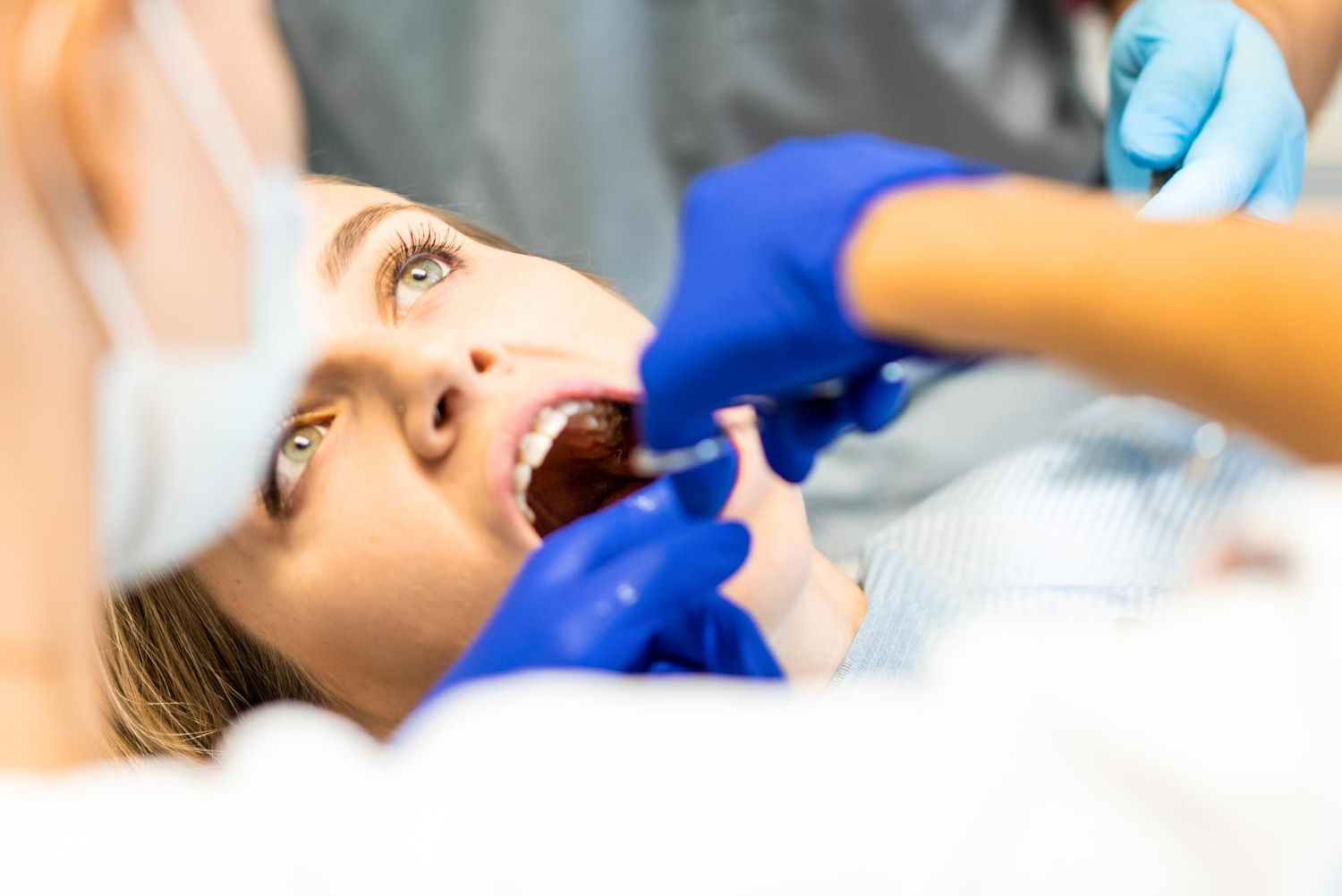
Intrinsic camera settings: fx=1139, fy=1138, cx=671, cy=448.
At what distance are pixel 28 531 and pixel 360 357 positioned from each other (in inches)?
21.0

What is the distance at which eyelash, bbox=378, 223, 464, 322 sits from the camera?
1138mm

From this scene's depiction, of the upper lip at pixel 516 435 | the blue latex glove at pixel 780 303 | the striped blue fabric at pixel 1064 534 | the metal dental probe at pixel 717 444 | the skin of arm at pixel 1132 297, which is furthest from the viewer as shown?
the striped blue fabric at pixel 1064 534

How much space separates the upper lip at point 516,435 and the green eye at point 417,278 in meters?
0.23

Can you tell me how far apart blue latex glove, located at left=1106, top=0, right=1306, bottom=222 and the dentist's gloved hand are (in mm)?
564

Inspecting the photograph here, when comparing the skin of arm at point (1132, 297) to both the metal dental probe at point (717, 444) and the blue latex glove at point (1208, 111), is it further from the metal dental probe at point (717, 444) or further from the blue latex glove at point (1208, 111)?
the blue latex glove at point (1208, 111)

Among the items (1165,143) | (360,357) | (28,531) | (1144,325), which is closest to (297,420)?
(360,357)

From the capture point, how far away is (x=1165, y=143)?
1.26 metres

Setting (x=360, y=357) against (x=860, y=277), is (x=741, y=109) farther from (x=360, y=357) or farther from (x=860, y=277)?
(x=860, y=277)

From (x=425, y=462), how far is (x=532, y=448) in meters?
0.10

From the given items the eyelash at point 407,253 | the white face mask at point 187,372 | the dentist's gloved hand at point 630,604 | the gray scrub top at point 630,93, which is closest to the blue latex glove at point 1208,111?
the gray scrub top at point 630,93

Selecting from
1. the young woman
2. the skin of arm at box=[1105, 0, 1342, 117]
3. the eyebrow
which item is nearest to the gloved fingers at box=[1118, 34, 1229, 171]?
the skin of arm at box=[1105, 0, 1342, 117]

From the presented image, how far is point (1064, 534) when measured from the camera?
1365 mm

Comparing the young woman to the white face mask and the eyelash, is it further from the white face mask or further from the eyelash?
the white face mask

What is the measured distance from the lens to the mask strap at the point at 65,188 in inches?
19.6
